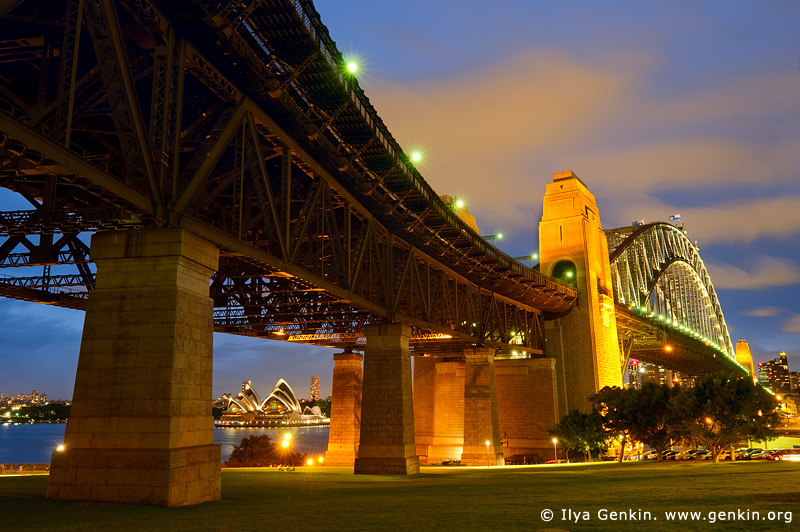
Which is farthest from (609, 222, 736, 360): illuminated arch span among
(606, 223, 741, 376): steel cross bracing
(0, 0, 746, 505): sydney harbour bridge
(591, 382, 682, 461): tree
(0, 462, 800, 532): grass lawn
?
(0, 462, 800, 532): grass lawn

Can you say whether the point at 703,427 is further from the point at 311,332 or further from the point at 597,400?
the point at 311,332

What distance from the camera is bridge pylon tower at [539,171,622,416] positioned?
3287 inches

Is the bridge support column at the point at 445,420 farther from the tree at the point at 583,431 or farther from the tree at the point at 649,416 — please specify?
the tree at the point at 649,416

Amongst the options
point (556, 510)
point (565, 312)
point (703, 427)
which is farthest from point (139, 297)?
point (565, 312)

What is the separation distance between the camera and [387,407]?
4428 centimetres

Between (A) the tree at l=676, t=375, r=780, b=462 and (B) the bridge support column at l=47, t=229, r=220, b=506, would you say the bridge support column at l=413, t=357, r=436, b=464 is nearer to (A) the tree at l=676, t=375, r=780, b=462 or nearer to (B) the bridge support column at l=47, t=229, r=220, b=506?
(A) the tree at l=676, t=375, r=780, b=462

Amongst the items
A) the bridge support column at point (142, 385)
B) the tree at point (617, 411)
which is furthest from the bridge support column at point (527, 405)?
the bridge support column at point (142, 385)

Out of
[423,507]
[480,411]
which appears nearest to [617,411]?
[480,411]

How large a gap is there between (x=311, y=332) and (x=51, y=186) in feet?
116

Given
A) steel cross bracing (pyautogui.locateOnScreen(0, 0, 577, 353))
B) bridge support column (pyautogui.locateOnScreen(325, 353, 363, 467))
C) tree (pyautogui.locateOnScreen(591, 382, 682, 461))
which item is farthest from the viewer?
bridge support column (pyautogui.locateOnScreen(325, 353, 363, 467))

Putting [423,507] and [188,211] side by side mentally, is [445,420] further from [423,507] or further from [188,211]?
[188,211]

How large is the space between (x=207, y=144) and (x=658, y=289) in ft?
484

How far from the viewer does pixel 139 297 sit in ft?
71.7

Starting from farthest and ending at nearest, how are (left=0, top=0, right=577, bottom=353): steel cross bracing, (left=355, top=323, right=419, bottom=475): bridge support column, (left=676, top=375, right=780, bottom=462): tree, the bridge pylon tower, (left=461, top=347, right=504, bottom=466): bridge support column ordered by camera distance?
the bridge pylon tower < (left=461, top=347, right=504, bottom=466): bridge support column < (left=676, top=375, right=780, bottom=462): tree < (left=355, top=323, right=419, bottom=475): bridge support column < (left=0, top=0, right=577, bottom=353): steel cross bracing
